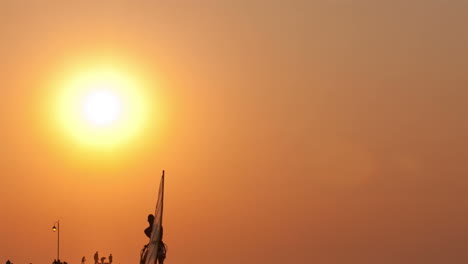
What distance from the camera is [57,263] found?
62.5m

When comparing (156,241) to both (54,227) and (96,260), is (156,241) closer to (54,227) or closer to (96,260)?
(96,260)

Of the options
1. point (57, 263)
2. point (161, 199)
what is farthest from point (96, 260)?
point (161, 199)

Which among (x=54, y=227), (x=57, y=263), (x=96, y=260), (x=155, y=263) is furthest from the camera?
(x=54, y=227)

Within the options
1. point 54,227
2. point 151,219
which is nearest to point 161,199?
point 151,219

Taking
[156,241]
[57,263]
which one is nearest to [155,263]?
Result: [156,241]

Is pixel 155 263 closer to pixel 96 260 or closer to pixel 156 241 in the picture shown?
pixel 156 241

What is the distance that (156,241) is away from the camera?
4041cm

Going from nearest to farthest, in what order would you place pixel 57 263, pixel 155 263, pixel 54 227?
pixel 155 263, pixel 57 263, pixel 54 227

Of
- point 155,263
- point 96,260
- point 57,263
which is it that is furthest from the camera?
point 96,260

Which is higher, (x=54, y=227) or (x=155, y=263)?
(x=54, y=227)

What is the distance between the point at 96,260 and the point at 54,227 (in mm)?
12768

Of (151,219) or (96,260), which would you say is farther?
(96,260)

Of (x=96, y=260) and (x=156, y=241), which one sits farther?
(x=96, y=260)

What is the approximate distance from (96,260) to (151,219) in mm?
41034
